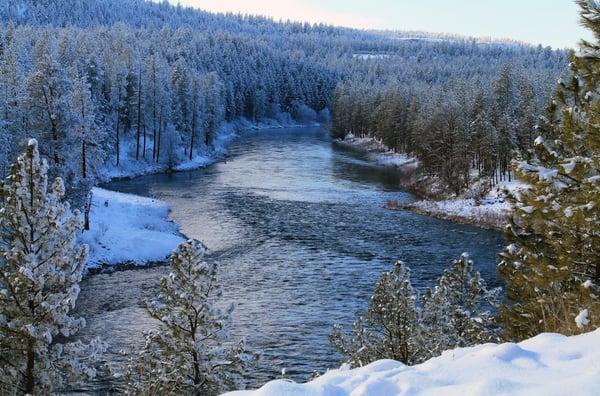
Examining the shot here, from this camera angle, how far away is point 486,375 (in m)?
6.32

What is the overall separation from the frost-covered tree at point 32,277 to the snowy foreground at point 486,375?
32.7ft

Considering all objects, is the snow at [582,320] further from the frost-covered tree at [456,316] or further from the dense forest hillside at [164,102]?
the dense forest hillside at [164,102]

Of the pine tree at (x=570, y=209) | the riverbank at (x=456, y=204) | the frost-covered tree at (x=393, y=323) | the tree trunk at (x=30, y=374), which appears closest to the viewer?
the pine tree at (x=570, y=209)

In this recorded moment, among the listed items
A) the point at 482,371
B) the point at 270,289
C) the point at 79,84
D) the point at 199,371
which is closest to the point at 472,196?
the point at 270,289

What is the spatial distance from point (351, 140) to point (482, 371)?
113697 mm

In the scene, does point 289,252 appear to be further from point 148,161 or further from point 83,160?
point 148,161

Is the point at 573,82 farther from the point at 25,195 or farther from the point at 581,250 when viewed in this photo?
the point at 25,195

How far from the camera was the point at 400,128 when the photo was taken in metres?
92.4

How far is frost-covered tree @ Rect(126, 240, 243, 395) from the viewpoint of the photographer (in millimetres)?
15180

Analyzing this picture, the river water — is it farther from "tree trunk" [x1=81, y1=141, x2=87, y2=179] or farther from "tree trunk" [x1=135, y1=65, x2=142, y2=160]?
"tree trunk" [x1=135, y1=65, x2=142, y2=160]

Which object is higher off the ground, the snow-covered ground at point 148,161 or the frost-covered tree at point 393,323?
the frost-covered tree at point 393,323

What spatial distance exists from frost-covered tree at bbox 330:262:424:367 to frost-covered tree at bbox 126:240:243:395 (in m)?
3.41

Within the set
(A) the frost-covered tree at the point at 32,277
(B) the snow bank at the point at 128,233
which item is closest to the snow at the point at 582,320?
(A) the frost-covered tree at the point at 32,277

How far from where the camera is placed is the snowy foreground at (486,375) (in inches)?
228
